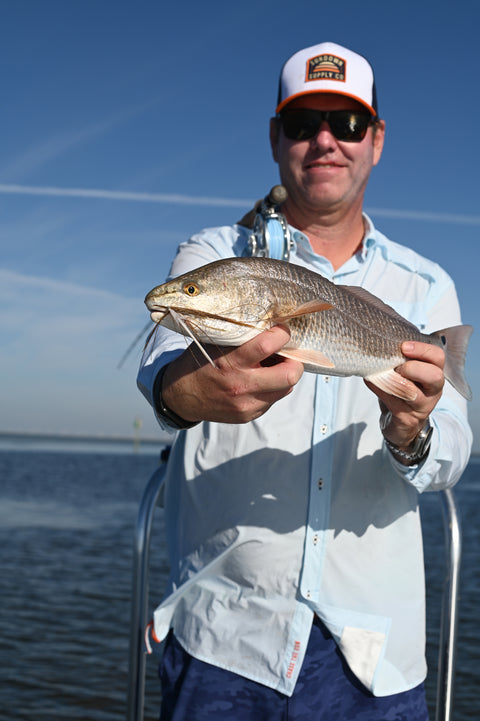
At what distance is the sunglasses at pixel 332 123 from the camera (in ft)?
11.7

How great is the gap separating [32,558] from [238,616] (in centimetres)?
1593

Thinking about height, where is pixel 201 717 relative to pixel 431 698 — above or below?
above

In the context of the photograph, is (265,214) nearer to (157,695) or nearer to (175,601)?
(175,601)

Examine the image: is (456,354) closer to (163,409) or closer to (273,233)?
(273,233)

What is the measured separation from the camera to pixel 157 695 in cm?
1006

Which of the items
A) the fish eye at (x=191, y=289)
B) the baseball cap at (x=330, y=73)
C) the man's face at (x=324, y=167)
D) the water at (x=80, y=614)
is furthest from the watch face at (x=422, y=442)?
the water at (x=80, y=614)

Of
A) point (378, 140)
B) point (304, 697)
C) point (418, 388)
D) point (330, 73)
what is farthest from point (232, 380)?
point (378, 140)

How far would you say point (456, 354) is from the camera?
3031 millimetres

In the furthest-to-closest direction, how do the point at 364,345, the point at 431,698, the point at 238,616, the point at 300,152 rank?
1. the point at 431,698
2. the point at 300,152
3. the point at 238,616
4. the point at 364,345

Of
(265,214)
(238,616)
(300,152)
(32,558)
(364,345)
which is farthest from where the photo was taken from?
(32,558)

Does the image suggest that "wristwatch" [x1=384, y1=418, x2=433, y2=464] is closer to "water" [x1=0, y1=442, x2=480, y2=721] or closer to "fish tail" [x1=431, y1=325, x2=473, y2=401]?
"fish tail" [x1=431, y1=325, x2=473, y2=401]

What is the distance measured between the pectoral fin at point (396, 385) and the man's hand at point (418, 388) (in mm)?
31

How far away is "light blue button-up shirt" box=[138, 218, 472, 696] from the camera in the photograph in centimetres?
298

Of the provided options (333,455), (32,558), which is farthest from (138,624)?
(32,558)
